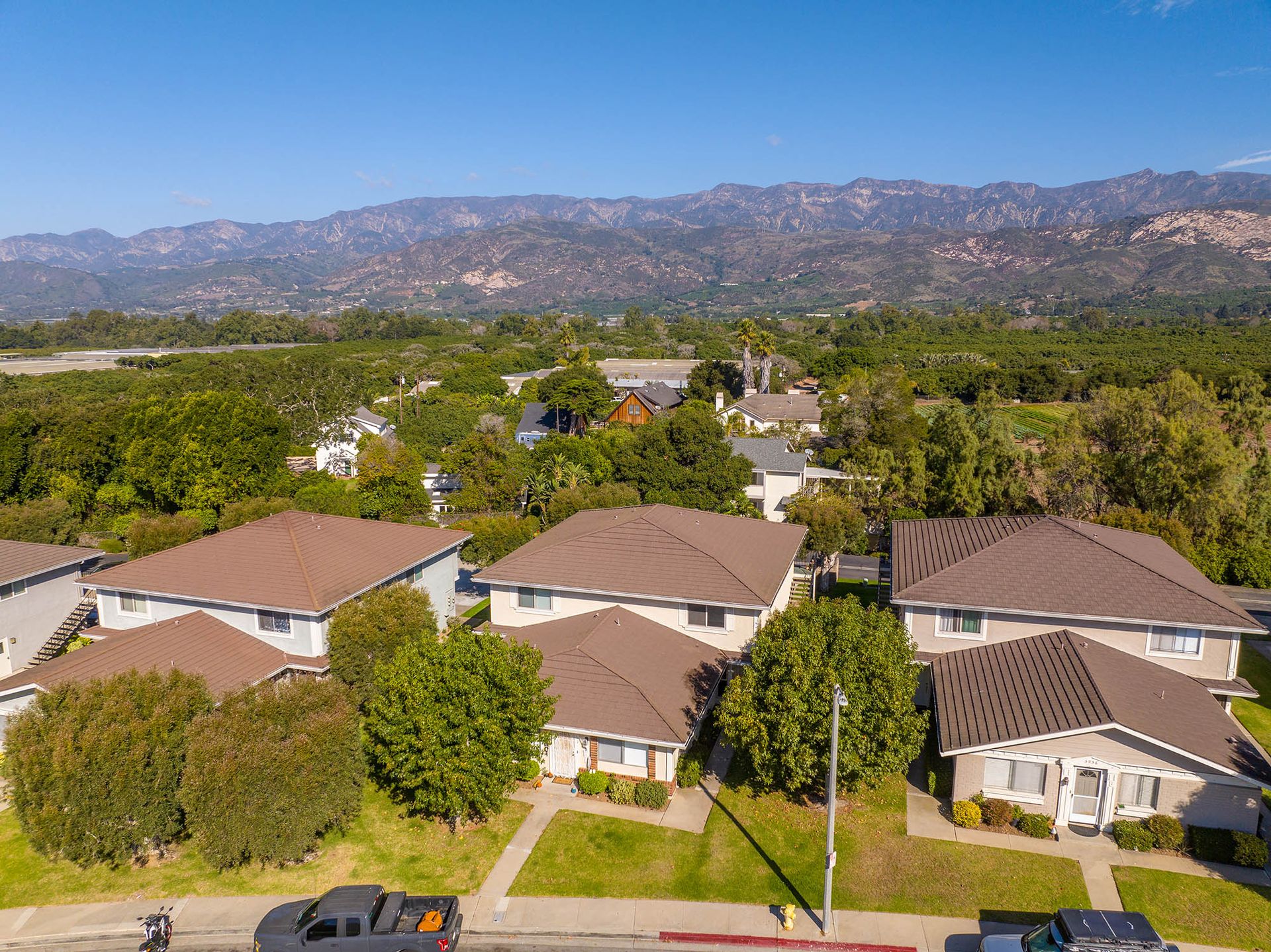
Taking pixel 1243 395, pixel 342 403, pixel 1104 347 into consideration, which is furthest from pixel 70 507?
pixel 1104 347

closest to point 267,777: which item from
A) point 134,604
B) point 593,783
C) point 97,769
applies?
point 97,769

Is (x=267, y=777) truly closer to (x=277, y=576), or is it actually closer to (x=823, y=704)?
(x=277, y=576)

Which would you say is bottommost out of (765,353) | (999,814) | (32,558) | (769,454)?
(999,814)

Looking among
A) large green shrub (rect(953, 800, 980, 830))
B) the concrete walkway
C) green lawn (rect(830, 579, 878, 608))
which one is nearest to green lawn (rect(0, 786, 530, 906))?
the concrete walkway

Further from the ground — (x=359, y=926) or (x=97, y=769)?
(x=97, y=769)

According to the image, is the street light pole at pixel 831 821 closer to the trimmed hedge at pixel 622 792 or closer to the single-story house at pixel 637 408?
the trimmed hedge at pixel 622 792

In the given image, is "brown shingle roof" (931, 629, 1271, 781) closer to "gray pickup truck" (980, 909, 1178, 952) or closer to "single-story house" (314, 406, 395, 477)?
"gray pickup truck" (980, 909, 1178, 952)

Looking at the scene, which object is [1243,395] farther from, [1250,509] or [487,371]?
[487,371]

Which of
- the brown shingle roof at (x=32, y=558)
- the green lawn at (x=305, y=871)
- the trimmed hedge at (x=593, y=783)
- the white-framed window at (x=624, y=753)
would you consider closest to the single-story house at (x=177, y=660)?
the green lawn at (x=305, y=871)
